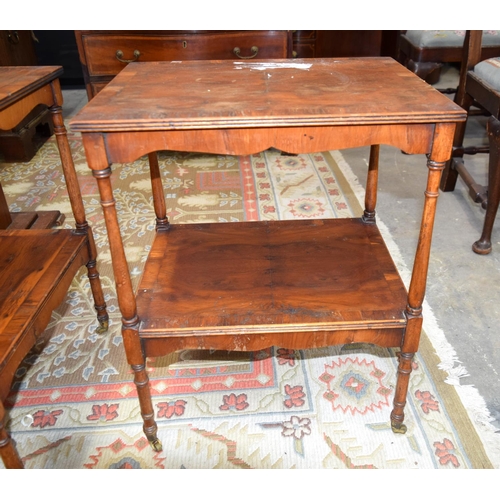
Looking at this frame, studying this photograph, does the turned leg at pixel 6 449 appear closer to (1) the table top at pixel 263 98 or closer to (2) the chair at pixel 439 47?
(1) the table top at pixel 263 98

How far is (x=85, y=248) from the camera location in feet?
5.59

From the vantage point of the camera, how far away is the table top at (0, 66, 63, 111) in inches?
53.4

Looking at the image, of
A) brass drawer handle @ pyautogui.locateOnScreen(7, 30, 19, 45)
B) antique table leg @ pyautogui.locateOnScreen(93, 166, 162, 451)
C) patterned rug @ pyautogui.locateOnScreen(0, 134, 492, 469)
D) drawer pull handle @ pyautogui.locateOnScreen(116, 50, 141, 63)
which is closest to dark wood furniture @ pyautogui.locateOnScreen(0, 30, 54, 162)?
brass drawer handle @ pyautogui.locateOnScreen(7, 30, 19, 45)

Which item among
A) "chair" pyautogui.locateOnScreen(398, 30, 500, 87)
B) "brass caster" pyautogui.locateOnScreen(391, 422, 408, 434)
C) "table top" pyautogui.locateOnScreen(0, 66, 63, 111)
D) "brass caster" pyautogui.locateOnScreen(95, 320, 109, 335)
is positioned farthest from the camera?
"chair" pyautogui.locateOnScreen(398, 30, 500, 87)

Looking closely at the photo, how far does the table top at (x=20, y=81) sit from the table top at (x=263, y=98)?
0.90 feet

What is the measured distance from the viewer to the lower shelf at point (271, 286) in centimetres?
130

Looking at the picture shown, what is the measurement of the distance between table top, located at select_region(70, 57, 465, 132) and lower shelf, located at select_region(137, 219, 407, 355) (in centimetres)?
53

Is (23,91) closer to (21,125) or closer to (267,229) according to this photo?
(267,229)

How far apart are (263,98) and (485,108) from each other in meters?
1.68

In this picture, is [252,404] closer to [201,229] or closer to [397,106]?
[201,229]

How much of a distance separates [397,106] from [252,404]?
1.02 m

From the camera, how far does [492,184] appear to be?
2.18 meters

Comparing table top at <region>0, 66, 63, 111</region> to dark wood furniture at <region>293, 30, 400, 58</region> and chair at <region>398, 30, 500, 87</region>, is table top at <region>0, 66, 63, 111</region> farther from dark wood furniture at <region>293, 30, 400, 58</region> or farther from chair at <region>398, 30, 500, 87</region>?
dark wood furniture at <region>293, 30, 400, 58</region>

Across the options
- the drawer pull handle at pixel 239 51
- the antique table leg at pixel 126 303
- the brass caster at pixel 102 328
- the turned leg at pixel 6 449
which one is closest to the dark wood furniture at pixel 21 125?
the drawer pull handle at pixel 239 51
